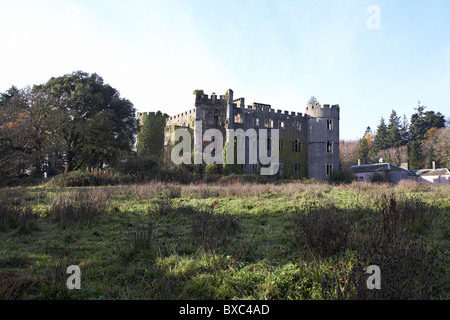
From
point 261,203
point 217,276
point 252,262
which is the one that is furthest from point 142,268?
point 261,203

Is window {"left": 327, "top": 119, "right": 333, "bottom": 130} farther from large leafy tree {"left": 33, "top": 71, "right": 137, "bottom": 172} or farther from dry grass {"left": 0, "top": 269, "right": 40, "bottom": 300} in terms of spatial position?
dry grass {"left": 0, "top": 269, "right": 40, "bottom": 300}

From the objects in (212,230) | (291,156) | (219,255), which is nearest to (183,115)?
(291,156)

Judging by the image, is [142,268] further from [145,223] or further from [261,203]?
[261,203]

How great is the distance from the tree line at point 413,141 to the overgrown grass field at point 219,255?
147 feet

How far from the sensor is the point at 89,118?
2564 cm

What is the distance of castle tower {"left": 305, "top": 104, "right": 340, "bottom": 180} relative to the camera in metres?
33.8

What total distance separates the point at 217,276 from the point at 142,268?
117cm

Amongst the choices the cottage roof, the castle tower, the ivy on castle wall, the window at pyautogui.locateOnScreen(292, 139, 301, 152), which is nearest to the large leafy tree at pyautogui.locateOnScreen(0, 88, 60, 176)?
the ivy on castle wall

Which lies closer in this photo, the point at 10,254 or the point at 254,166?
the point at 10,254

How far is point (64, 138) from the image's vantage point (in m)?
25.8

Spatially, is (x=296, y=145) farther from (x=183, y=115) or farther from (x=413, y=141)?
(x=413, y=141)

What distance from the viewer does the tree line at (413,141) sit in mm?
44250

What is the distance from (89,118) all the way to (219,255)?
24688mm
